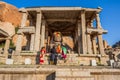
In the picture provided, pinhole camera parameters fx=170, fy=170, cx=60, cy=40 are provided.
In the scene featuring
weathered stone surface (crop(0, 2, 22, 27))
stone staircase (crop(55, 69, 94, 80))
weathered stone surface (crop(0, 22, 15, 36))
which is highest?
weathered stone surface (crop(0, 2, 22, 27))

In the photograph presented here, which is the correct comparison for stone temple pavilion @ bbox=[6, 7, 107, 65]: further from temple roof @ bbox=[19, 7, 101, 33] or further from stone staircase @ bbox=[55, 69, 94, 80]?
stone staircase @ bbox=[55, 69, 94, 80]

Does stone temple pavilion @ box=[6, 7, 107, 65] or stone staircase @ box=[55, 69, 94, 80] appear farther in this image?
stone temple pavilion @ box=[6, 7, 107, 65]

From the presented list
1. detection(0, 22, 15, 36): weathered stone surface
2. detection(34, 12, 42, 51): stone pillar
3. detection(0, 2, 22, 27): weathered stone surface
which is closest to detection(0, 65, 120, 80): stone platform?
detection(34, 12, 42, 51): stone pillar

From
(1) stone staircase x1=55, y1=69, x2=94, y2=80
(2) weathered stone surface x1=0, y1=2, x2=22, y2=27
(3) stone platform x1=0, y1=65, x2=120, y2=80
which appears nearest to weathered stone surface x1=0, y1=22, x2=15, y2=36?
(2) weathered stone surface x1=0, y1=2, x2=22, y2=27

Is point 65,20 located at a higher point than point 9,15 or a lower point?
lower

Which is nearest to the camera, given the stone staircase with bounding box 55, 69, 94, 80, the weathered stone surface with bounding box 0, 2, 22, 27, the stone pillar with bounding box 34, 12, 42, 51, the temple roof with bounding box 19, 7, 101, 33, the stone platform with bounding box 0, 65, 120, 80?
the stone staircase with bounding box 55, 69, 94, 80

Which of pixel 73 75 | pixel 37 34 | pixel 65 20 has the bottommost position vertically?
pixel 73 75

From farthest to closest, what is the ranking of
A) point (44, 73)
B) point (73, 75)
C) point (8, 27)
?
point (8, 27) < point (44, 73) < point (73, 75)

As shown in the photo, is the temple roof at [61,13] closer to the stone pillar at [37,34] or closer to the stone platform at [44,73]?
the stone pillar at [37,34]

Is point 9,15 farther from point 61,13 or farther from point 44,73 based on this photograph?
point 44,73

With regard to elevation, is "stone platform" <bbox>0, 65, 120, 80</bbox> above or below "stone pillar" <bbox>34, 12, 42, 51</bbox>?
below

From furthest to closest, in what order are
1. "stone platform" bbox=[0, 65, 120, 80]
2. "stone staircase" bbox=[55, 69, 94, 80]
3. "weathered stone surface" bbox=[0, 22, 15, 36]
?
"weathered stone surface" bbox=[0, 22, 15, 36]
"stone platform" bbox=[0, 65, 120, 80]
"stone staircase" bbox=[55, 69, 94, 80]

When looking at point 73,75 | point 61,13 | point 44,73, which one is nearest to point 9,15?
point 61,13

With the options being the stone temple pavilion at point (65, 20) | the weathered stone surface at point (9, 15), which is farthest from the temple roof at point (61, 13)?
the weathered stone surface at point (9, 15)
